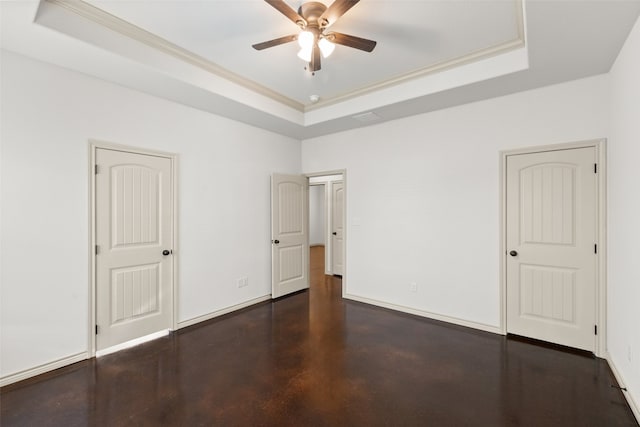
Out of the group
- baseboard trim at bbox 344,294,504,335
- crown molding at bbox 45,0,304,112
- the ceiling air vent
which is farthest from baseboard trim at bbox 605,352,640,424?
crown molding at bbox 45,0,304,112

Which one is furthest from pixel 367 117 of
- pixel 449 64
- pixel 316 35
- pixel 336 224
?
pixel 336 224

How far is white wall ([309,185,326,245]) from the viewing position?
35.8ft

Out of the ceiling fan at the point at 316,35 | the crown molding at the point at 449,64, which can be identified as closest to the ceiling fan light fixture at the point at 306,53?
the ceiling fan at the point at 316,35

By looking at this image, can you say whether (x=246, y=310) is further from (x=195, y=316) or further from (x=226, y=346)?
(x=226, y=346)

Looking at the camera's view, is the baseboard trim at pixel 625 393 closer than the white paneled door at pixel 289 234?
Yes

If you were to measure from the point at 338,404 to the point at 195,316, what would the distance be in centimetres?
230

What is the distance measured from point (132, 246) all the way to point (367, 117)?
10.6 ft

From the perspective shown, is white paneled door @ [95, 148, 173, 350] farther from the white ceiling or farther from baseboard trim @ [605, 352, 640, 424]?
baseboard trim @ [605, 352, 640, 424]

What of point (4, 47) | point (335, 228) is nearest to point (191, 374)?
point (4, 47)

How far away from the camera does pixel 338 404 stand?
2.17 m

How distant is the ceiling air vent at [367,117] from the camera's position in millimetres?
3904

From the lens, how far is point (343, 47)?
2.82 m

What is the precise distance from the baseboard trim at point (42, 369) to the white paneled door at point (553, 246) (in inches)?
173

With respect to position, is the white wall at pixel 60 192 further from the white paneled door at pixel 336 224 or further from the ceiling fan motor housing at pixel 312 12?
the white paneled door at pixel 336 224
